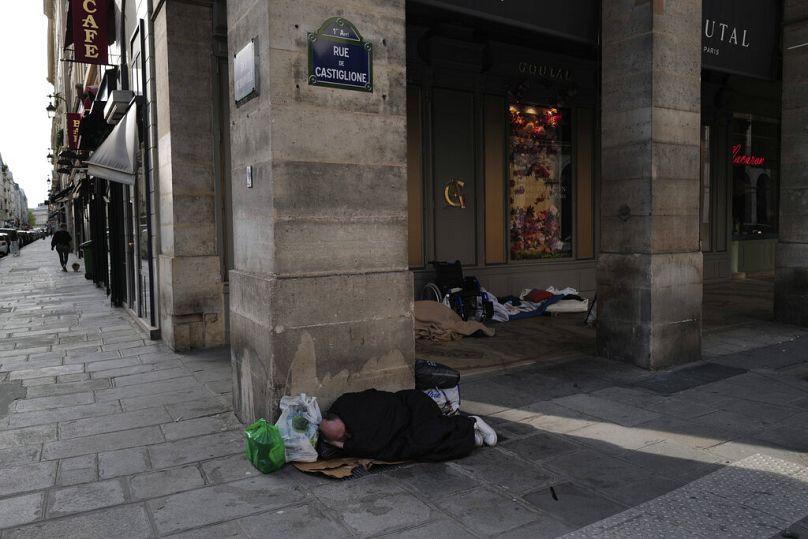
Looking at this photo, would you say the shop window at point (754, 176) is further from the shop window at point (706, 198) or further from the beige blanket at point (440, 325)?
the beige blanket at point (440, 325)

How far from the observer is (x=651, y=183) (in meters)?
7.20

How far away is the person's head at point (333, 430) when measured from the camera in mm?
4621

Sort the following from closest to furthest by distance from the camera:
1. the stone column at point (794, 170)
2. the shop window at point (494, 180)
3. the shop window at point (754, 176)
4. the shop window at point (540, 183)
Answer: the stone column at point (794, 170) < the shop window at point (494, 180) < the shop window at point (540, 183) < the shop window at point (754, 176)

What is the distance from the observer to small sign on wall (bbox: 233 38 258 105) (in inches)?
194

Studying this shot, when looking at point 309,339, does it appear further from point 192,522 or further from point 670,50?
point 670,50

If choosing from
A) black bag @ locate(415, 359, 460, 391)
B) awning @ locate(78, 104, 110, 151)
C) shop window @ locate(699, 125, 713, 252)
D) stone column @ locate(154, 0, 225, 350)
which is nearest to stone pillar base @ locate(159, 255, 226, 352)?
stone column @ locate(154, 0, 225, 350)

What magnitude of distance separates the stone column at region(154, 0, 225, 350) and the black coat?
4599 millimetres

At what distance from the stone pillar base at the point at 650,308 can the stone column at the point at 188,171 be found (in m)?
5.39

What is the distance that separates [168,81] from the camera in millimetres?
8484

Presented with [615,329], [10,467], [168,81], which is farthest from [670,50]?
[10,467]

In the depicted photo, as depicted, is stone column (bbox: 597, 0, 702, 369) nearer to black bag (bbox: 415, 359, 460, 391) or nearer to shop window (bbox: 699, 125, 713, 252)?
black bag (bbox: 415, 359, 460, 391)

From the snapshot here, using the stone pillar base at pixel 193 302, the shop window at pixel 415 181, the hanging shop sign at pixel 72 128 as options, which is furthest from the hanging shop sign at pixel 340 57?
the hanging shop sign at pixel 72 128

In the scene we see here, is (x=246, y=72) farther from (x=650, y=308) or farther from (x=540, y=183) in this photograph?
(x=540, y=183)

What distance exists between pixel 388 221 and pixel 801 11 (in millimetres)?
8357
